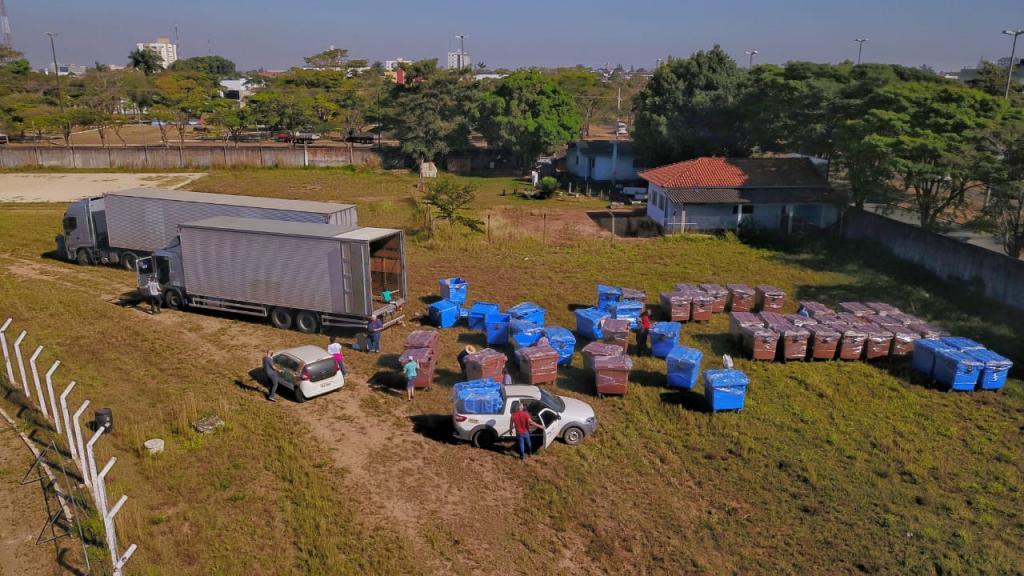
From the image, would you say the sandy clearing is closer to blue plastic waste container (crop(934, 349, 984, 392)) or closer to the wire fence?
Answer: the wire fence

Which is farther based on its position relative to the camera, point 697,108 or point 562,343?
point 697,108

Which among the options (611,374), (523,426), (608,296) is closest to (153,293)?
(608,296)

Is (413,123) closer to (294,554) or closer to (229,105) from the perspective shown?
(229,105)

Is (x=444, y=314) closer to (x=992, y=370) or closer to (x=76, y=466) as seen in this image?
(x=76, y=466)

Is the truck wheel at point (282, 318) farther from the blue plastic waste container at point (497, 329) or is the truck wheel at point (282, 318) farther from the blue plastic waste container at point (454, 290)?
the blue plastic waste container at point (497, 329)

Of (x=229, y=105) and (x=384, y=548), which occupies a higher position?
(x=229, y=105)

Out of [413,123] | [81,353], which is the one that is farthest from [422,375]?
[413,123]
